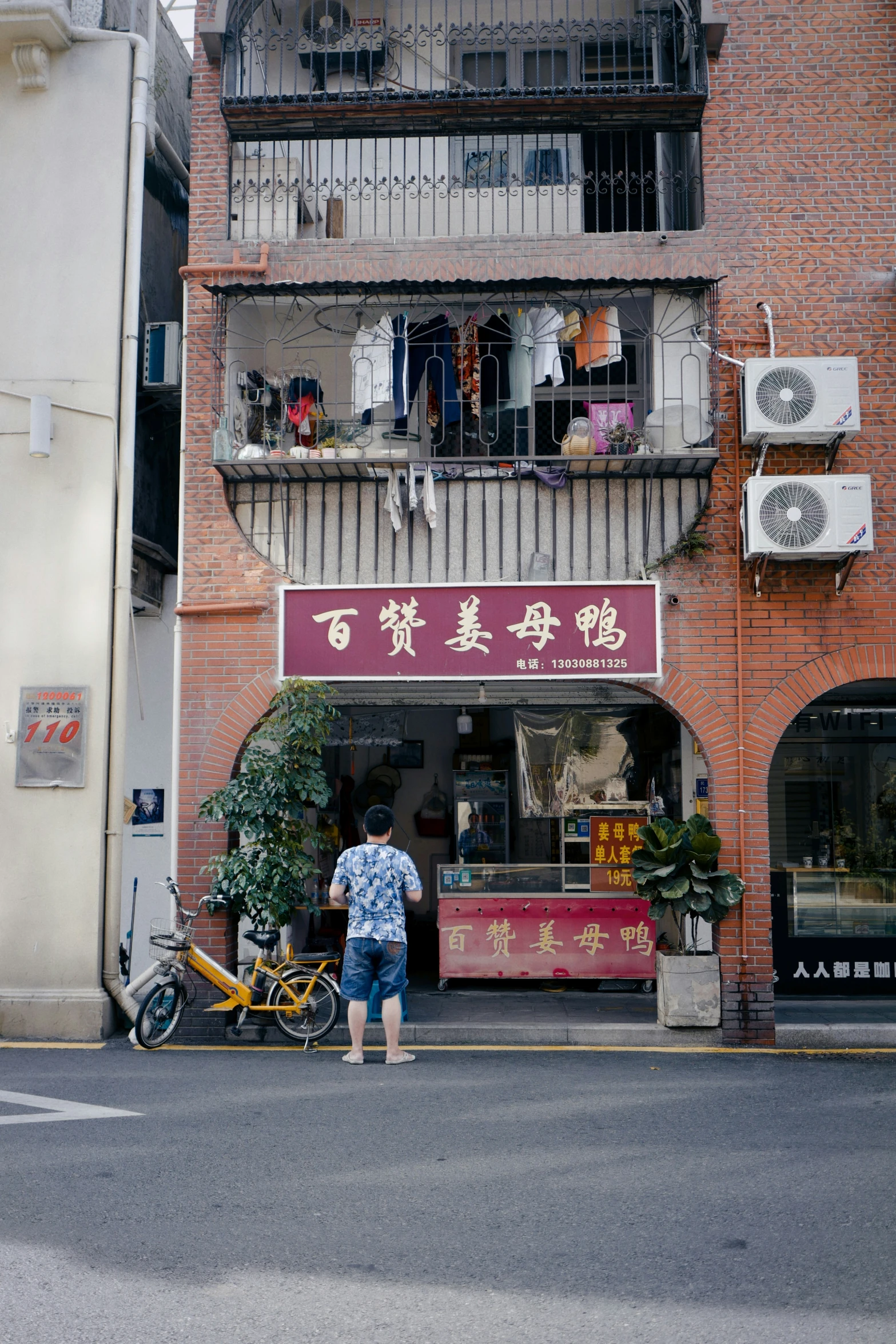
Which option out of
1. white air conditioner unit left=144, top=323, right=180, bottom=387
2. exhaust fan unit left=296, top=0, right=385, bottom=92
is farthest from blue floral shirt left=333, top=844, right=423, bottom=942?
exhaust fan unit left=296, top=0, right=385, bottom=92

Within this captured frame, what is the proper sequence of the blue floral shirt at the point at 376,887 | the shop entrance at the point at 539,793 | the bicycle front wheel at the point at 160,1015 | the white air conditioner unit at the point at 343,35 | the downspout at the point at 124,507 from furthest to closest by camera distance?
1. the shop entrance at the point at 539,793
2. the white air conditioner unit at the point at 343,35
3. the downspout at the point at 124,507
4. the bicycle front wheel at the point at 160,1015
5. the blue floral shirt at the point at 376,887

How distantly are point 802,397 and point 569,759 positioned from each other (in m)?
4.78

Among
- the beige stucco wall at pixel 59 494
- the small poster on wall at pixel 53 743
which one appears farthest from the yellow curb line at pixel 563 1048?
the small poster on wall at pixel 53 743

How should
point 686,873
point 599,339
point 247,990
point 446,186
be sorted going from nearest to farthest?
point 247,990 < point 686,873 < point 599,339 < point 446,186

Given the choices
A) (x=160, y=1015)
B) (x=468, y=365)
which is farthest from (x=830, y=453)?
(x=160, y=1015)

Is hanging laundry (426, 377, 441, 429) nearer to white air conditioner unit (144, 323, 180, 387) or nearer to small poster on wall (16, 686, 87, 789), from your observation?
white air conditioner unit (144, 323, 180, 387)

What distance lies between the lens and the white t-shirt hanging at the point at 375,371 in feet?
32.4

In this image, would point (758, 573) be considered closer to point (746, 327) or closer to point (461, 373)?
point (746, 327)

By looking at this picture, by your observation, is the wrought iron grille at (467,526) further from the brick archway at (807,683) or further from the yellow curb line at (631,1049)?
the yellow curb line at (631,1049)

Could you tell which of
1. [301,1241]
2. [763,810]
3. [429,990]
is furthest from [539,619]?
[301,1241]

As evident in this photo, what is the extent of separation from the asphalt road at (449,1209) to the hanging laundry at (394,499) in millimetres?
4566

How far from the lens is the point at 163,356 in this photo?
10547mm

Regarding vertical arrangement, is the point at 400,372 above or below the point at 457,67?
below

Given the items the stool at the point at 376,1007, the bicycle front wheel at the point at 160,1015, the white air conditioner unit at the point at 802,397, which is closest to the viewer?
the bicycle front wheel at the point at 160,1015
